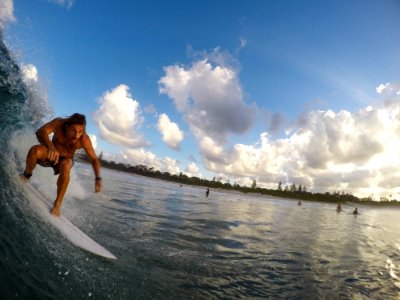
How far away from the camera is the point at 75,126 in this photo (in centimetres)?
555

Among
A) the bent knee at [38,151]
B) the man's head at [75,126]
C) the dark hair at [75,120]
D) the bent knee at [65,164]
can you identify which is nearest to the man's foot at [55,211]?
the bent knee at [65,164]

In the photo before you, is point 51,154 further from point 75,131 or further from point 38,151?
point 75,131

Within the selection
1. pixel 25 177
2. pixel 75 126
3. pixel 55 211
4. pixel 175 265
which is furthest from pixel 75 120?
pixel 175 265

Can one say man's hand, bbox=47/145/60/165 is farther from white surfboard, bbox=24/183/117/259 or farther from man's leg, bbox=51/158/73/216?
white surfboard, bbox=24/183/117/259

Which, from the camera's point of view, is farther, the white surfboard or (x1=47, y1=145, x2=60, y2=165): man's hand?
(x1=47, y1=145, x2=60, y2=165): man's hand

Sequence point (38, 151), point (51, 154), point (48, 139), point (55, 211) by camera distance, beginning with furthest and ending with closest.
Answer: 1. point (55, 211)
2. point (38, 151)
3. point (48, 139)
4. point (51, 154)

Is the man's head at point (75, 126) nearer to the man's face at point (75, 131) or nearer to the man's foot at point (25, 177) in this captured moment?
the man's face at point (75, 131)

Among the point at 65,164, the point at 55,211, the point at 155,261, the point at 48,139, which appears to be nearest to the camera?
the point at 48,139

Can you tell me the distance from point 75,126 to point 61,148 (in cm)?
64

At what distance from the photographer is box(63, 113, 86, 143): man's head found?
557 cm

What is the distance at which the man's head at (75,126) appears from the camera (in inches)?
219

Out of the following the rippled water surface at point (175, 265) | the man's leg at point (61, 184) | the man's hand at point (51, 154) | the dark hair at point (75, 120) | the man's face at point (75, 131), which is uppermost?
the dark hair at point (75, 120)

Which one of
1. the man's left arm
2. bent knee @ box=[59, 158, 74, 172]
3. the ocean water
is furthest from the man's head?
the ocean water

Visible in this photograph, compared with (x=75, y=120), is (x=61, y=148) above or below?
below
